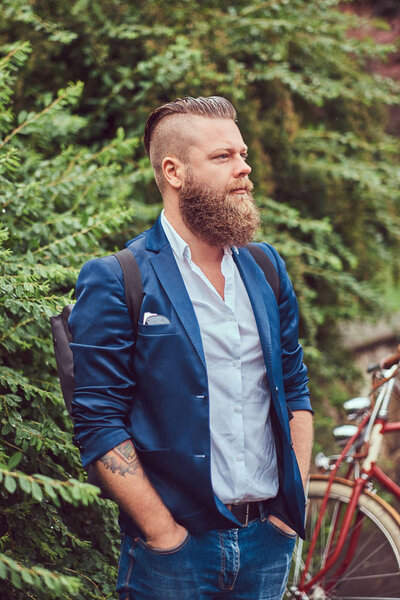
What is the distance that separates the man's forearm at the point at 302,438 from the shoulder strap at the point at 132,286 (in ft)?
2.16

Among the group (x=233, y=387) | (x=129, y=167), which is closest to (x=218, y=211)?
(x=233, y=387)

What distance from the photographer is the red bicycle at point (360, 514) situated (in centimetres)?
290

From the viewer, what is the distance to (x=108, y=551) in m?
2.35

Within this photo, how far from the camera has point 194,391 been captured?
1728 mm

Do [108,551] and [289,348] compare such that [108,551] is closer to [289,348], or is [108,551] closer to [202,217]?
[289,348]

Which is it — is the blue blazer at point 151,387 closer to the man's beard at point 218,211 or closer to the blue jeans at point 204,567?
the blue jeans at point 204,567

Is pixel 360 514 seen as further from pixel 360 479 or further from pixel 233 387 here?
pixel 233 387

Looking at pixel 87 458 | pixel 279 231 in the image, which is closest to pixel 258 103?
pixel 279 231

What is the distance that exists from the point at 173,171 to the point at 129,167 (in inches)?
67.1

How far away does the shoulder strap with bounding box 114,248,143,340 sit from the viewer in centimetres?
175

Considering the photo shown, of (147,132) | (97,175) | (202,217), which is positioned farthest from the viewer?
(97,175)

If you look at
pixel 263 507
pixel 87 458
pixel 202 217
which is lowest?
pixel 263 507

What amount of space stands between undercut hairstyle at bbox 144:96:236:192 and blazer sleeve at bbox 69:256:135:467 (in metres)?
0.42

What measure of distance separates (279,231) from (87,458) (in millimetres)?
2975
